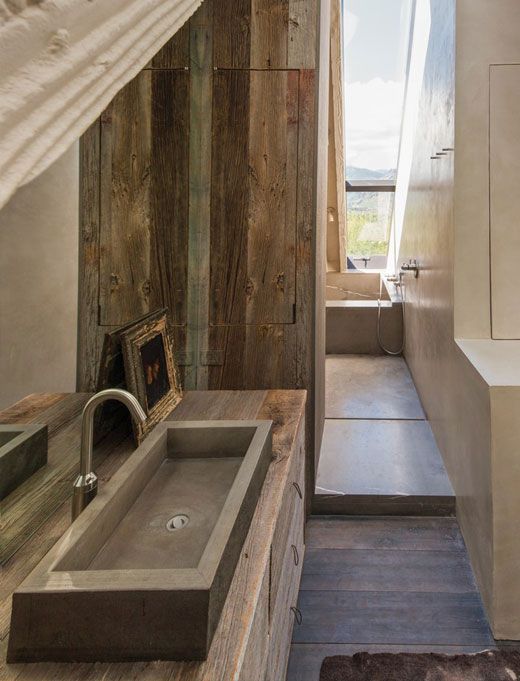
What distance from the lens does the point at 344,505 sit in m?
2.45

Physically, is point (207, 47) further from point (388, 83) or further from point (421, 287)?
point (388, 83)

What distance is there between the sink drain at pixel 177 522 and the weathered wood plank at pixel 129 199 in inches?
31.9

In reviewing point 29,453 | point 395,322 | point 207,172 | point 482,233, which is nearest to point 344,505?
point 482,233

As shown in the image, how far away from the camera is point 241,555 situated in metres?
0.86

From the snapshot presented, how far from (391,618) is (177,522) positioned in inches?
44.0

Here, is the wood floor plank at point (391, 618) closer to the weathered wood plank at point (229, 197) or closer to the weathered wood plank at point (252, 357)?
the weathered wood plank at point (252, 357)

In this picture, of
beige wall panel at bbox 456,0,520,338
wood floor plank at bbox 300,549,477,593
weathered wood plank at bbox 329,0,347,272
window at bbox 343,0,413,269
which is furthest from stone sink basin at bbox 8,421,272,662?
window at bbox 343,0,413,269

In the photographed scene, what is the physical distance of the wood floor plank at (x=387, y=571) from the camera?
1934 millimetres

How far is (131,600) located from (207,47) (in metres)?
1.72

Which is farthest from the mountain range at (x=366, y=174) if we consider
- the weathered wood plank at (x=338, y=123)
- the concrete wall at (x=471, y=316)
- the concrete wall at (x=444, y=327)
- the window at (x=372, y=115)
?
the concrete wall at (x=471, y=316)

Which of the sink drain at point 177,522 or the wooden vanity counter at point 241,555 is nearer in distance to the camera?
the wooden vanity counter at point 241,555

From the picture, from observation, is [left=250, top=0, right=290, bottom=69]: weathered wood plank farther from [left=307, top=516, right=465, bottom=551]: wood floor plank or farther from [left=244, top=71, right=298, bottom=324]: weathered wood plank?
[left=307, top=516, right=465, bottom=551]: wood floor plank

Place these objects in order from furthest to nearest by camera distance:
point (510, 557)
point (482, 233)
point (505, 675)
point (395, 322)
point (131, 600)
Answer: point (395, 322)
point (482, 233)
point (510, 557)
point (505, 675)
point (131, 600)

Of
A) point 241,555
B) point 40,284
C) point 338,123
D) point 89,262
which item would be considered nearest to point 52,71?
point 40,284
